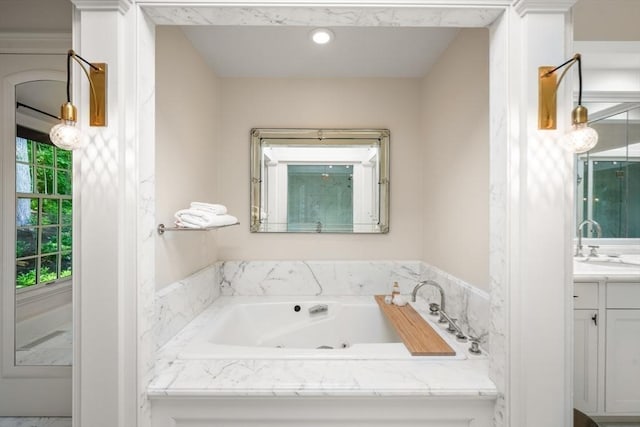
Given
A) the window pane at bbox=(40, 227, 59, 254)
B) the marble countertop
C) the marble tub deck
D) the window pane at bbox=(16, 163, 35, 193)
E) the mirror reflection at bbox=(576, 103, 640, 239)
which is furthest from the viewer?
the mirror reflection at bbox=(576, 103, 640, 239)

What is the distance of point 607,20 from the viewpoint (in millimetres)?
1524

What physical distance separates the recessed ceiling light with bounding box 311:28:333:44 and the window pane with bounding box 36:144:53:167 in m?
1.80

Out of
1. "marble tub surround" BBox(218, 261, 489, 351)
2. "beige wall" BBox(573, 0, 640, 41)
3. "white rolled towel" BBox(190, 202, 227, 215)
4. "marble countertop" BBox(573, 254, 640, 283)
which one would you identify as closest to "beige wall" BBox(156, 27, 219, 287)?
"white rolled towel" BBox(190, 202, 227, 215)

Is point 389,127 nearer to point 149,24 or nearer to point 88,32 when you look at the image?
point 149,24

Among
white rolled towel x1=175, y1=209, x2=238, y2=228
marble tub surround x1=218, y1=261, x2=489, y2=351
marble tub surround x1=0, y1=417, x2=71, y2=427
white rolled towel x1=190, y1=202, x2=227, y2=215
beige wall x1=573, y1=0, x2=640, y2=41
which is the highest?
beige wall x1=573, y1=0, x2=640, y2=41

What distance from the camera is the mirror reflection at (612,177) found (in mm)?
2387

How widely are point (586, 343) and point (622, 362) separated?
0.24 m

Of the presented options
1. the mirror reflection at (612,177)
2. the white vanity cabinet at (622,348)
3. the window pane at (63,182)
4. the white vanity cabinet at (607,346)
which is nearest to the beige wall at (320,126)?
the window pane at (63,182)

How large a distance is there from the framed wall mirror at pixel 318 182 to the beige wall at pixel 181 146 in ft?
1.35

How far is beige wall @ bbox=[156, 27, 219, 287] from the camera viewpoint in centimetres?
159

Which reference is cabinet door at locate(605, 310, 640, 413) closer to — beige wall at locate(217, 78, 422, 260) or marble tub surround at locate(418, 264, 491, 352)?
marble tub surround at locate(418, 264, 491, 352)

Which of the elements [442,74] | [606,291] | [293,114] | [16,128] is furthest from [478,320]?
[16,128]

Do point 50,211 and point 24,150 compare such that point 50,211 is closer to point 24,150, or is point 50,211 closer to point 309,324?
point 24,150

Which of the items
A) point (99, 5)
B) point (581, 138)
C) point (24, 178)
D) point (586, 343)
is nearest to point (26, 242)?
point (24, 178)
